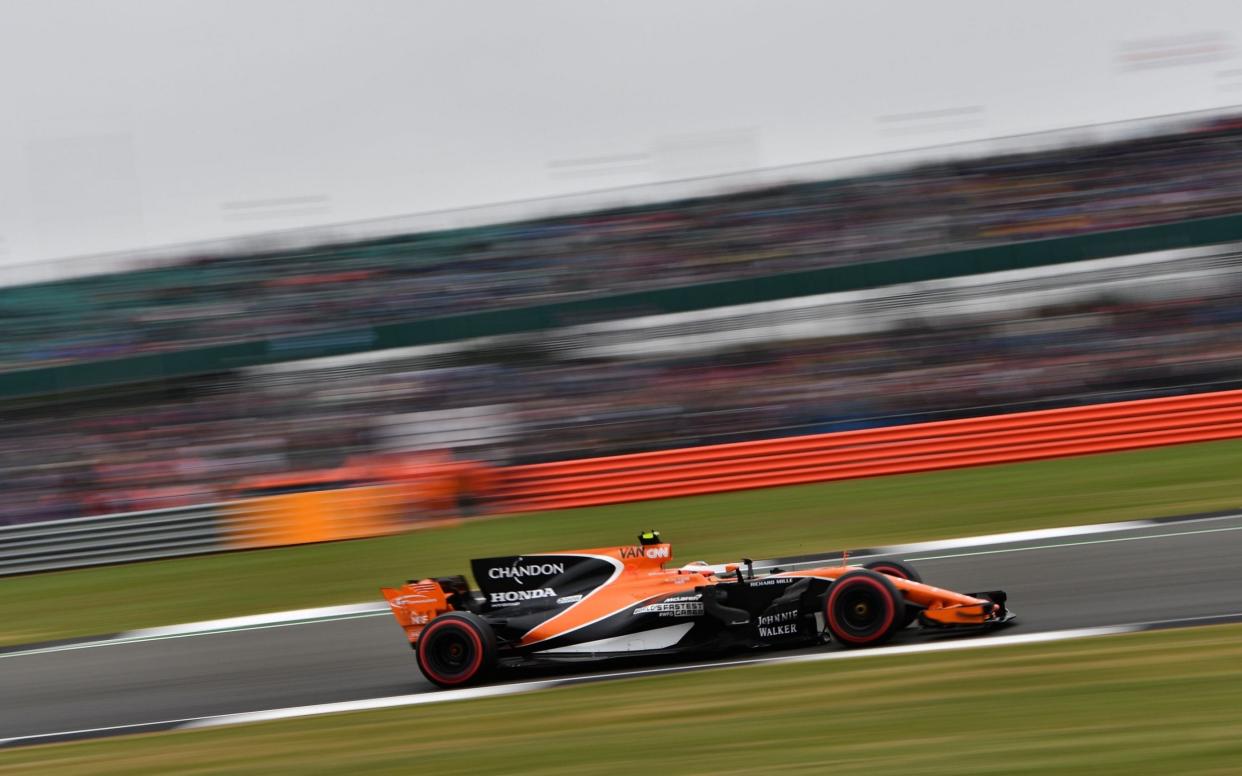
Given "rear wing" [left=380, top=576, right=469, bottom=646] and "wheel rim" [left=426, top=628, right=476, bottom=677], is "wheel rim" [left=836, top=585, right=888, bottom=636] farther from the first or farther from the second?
"rear wing" [left=380, top=576, right=469, bottom=646]

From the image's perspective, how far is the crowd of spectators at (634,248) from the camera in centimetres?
1680

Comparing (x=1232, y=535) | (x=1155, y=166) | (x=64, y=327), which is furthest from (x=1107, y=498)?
(x=64, y=327)

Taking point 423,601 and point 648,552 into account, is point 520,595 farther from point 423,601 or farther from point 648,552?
point 648,552

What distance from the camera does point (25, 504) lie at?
15.9 metres

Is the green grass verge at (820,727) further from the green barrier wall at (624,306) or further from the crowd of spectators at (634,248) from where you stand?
the crowd of spectators at (634,248)

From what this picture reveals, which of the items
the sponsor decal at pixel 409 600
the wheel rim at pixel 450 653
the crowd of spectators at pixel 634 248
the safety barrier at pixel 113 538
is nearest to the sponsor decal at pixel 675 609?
the wheel rim at pixel 450 653

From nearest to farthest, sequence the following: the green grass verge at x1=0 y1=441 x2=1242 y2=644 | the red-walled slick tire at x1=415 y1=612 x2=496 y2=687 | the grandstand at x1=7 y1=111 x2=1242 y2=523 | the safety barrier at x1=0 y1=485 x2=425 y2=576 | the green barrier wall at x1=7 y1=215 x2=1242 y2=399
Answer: the red-walled slick tire at x1=415 y1=612 x2=496 y2=687 < the green grass verge at x1=0 y1=441 x2=1242 y2=644 < the safety barrier at x1=0 y1=485 x2=425 y2=576 < the grandstand at x1=7 y1=111 x2=1242 y2=523 < the green barrier wall at x1=7 y1=215 x2=1242 y2=399

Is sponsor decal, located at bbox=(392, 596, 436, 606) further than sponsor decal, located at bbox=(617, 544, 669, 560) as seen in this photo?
Yes

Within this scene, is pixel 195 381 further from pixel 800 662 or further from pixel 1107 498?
pixel 800 662

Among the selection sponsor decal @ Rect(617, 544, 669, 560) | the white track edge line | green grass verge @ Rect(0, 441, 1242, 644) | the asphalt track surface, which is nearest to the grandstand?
green grass verge @ Rect(0, 441, 1242, 644)

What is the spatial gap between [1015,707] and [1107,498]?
6696mm

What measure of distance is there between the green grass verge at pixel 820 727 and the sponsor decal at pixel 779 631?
294 millimetres

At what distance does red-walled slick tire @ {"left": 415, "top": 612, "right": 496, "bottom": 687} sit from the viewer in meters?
6.92

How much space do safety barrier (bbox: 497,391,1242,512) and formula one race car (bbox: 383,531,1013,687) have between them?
689cm
